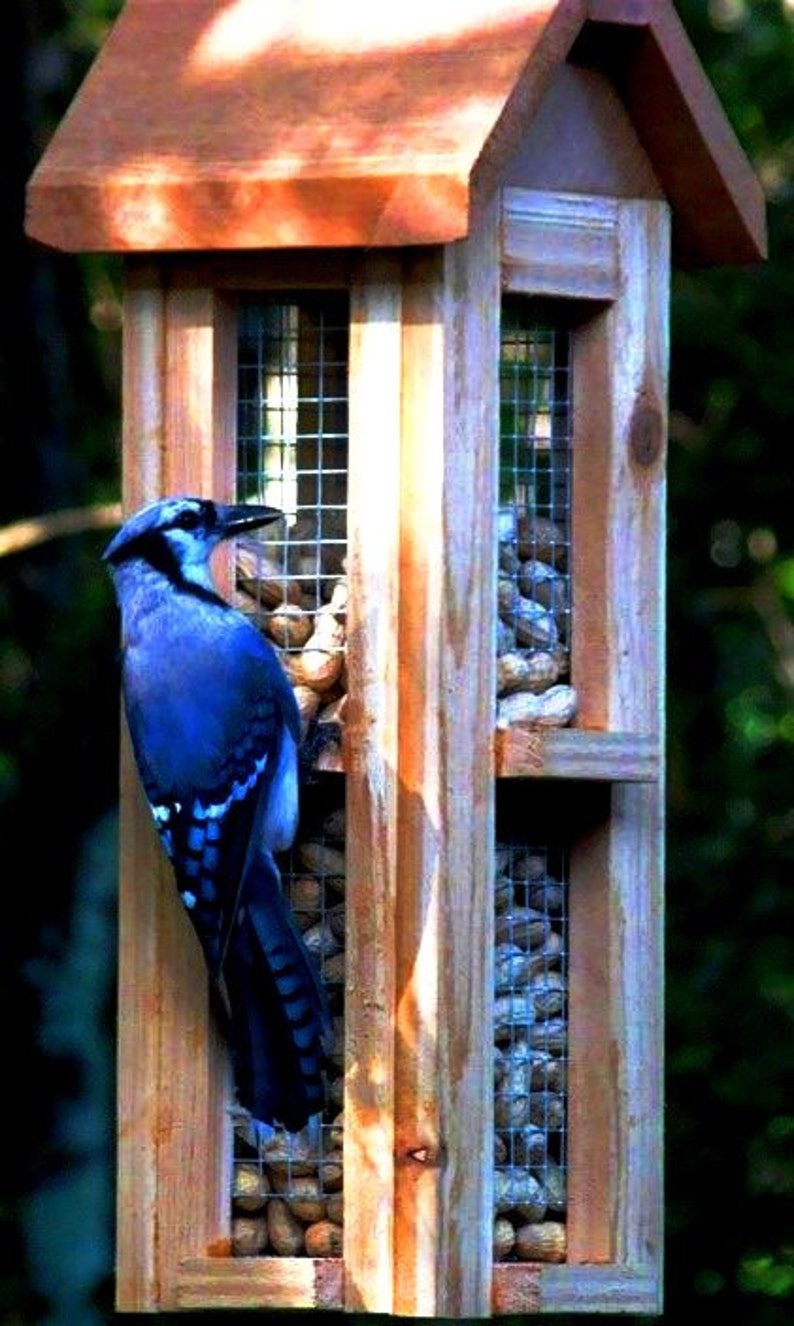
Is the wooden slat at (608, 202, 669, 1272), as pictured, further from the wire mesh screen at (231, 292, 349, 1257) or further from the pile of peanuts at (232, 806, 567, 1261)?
the wire mesh screen at (231, 292, 349, 1257)

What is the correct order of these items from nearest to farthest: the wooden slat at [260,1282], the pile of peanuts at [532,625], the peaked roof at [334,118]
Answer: the peaked roof at [334,118] → the wooden slat at [260,1282] → the pile of peanuts at [532,625]

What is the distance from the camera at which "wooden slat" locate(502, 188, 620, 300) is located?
625 centimetres

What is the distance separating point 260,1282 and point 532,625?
1.17m

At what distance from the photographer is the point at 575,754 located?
625 cm

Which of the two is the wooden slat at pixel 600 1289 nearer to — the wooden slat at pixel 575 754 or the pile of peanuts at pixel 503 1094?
the pile of peanuts at pixel 503 1094

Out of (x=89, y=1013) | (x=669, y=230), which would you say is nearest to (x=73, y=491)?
(x=89, y=1013)

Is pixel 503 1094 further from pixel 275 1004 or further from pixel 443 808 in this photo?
pixel 443 808

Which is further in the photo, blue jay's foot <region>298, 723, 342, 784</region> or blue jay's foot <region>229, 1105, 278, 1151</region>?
blue jay's foot <region>229, 1105, 278, 1151</region>

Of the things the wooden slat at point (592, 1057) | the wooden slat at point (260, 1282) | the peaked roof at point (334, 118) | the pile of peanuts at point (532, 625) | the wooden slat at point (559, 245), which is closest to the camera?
the peaked roof at point (334, 118)

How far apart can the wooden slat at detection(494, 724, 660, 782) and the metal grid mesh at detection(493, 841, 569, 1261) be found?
0.27 meters

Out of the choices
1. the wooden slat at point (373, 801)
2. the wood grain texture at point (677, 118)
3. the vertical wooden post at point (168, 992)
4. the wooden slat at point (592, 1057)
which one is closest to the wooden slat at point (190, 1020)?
the vertical wooden post at point (168, 992)

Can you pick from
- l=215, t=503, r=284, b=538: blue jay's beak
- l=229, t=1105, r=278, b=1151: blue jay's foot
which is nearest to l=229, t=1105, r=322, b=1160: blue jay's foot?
l=229, t=1105, r=278, b=1151: blue jay's foot

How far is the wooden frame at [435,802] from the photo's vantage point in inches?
239

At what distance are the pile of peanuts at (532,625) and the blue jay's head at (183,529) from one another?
462mm
